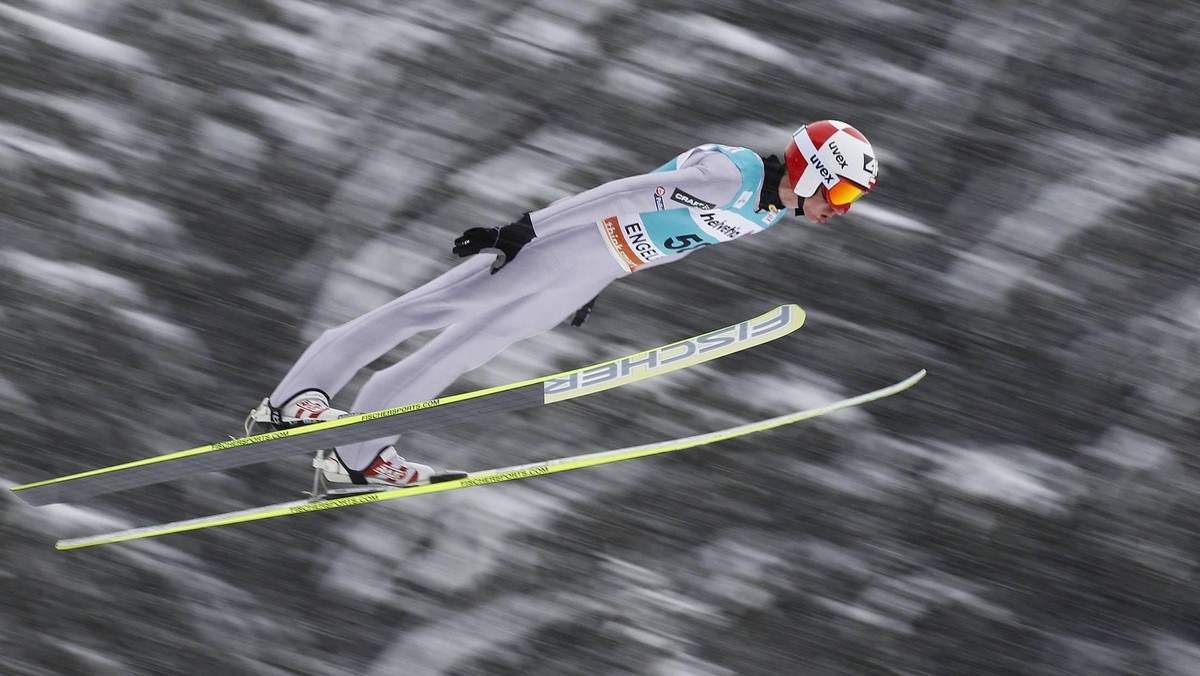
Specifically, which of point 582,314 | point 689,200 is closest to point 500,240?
point 582,314

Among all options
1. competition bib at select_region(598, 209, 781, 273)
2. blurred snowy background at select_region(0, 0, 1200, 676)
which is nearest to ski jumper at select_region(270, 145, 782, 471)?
competition bib at select_region(598, 209, 781, 273)

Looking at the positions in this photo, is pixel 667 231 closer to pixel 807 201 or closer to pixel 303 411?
pixel 807 201

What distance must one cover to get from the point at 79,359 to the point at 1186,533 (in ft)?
15.5

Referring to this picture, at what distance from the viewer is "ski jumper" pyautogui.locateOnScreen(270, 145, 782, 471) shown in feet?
11.3

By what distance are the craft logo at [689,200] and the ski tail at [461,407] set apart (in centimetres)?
51

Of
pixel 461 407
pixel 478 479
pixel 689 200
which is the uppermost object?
pixel 689 200

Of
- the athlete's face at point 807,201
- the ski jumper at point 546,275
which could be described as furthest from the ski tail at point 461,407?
the athlete's face at point 807,201

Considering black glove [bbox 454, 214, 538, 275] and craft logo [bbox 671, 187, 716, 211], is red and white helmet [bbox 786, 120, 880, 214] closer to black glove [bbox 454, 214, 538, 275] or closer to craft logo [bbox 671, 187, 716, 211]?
craft logo [bbox 671, 187, 716, 211]

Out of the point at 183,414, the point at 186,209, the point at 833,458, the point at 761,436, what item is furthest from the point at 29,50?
the point at 833,458

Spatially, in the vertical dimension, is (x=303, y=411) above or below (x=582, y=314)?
below

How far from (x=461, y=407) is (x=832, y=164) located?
1348 millimetres

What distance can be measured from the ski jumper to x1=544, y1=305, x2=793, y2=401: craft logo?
21 cm

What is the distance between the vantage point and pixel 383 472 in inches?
158

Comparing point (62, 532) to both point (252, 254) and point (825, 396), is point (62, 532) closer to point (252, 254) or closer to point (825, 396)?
point (252, 254)
